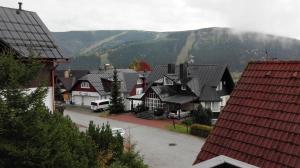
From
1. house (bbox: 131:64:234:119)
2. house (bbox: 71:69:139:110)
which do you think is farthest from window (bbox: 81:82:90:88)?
house (bbox: 131:64:234:119)

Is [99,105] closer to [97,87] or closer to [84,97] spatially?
[97,87]

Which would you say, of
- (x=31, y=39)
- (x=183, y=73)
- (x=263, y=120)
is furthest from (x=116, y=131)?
(x=183, y=73)

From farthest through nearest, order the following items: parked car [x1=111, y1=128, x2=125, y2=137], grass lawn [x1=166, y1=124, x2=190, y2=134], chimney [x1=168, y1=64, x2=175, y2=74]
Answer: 1. chimney [x1=168, y1=64, x2=175, y2=74]
2. grass lawn [x1=166, y1=124, x2=190, y2=134]
3. parked car [x1=111, y1=128, x2=125, y2=137]

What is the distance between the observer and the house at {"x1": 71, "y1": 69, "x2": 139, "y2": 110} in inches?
2152

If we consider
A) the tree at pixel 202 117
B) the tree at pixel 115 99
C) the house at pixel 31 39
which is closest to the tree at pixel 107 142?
the house at pixel 31 39

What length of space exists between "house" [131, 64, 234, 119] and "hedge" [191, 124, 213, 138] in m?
8.24

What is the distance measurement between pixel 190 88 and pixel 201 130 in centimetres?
1186

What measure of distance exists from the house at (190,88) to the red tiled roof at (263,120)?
107 feet

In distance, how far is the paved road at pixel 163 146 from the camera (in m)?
26.1

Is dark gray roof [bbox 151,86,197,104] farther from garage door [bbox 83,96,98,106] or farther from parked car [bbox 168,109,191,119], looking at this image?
garage door [bbox 83,96,98,106]

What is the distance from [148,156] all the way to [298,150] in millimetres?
20522

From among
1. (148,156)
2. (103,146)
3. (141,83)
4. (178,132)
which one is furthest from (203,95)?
(103,146)

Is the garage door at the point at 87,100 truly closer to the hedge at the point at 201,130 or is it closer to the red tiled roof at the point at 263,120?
the hedge at the point at 201,130

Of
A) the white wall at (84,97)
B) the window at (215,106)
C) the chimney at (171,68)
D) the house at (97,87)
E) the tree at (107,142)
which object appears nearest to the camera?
the tree at (107,142)
